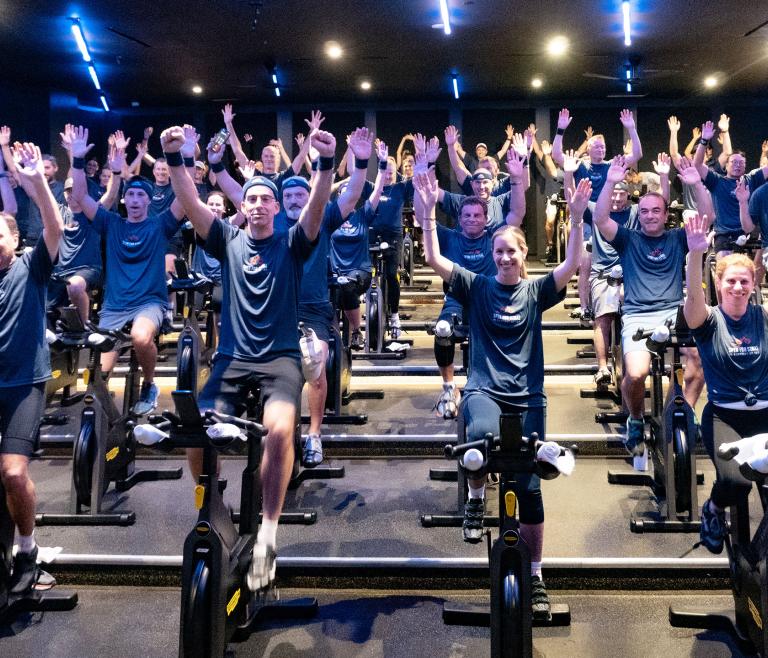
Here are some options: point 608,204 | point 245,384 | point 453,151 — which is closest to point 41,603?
point 245,384

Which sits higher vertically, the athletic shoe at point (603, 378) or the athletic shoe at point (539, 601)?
the athletic shoe at point (603, 378)

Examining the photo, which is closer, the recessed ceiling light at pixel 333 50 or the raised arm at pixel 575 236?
the raised arm at pixel 575 236

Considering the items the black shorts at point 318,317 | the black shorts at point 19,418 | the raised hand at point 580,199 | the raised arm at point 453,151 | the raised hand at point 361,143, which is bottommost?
the black shorts at point 19,418

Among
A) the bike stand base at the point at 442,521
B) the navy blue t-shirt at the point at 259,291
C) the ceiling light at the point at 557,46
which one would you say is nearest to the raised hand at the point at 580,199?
the navy blue t-shirt at the point at 259,291

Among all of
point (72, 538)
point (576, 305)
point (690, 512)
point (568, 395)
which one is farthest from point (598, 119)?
point (72, 538)

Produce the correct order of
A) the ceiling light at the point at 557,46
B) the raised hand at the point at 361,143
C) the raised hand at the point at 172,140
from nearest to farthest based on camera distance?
the raised hand at the point at 172,140 → the raised hand at the point at 361,143 → the ceiling light at the point at 557,46

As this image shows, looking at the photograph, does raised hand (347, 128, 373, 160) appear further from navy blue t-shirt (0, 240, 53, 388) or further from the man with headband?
the man with headband

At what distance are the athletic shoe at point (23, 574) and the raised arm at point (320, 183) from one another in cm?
182

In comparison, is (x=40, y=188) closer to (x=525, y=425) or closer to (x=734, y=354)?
(x=525, y=425)

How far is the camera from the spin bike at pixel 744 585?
7.84 feet

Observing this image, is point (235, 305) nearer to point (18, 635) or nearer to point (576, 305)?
point (18, 635)

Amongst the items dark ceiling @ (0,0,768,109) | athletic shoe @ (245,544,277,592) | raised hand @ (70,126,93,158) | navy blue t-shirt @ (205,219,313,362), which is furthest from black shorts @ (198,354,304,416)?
dark ceiling @ (0,0,768,109)

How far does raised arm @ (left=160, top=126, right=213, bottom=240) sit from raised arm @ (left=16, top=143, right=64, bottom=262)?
50cm

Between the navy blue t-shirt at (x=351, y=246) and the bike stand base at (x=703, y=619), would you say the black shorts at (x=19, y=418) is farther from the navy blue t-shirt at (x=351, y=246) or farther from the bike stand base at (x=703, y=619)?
the navy blue t-shirt at (x=351, y=246)
